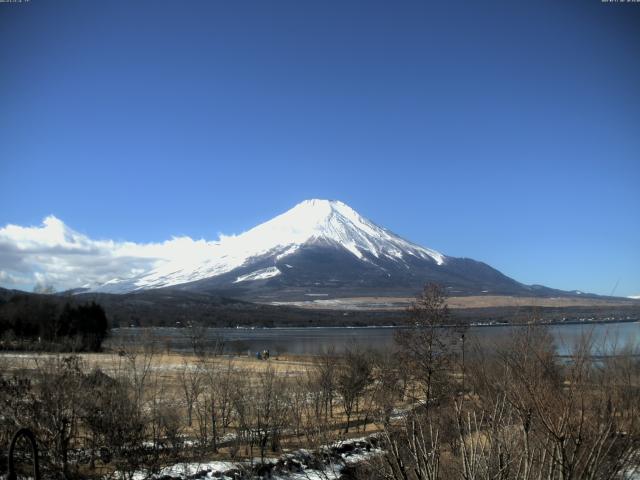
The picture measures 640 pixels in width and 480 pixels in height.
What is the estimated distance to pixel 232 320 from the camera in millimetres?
174625

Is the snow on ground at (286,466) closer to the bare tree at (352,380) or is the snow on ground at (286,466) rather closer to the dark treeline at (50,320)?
the bare tree at (352,380)

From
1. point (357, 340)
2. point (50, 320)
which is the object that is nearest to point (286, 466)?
point (357, 340)

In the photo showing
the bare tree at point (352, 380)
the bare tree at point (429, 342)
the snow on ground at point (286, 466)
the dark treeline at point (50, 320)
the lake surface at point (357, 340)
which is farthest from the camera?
the dark treeline at point (50, 320)

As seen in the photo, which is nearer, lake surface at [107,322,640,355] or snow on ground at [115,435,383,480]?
lake surface at [107,322,640,355]

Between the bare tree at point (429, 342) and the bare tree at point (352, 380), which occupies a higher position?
the bare tree at point (429, 342)

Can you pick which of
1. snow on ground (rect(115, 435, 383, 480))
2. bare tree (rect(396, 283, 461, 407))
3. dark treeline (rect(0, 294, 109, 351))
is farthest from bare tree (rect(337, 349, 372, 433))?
dark treeline (rect(0, 294, 109, 351))

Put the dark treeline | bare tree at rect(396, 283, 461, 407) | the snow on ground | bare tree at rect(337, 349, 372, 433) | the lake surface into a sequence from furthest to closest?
the dark treeline
bare tree at rect(337, 349, 372, 433)
bare tree at rect(396, 283, 461, 407)
the snow on ground
the lake surface

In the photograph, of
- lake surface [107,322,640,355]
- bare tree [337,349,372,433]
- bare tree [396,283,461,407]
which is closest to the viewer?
lake surface [107,322,640,355]

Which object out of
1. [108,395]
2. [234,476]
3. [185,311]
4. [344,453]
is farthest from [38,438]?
[185,311]

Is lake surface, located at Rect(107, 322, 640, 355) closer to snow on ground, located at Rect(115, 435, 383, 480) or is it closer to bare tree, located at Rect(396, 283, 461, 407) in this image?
bare tree, located at Rect(396, 283, 461, 407)

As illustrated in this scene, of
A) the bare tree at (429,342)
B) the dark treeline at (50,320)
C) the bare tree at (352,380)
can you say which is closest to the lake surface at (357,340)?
the bare tree at (429,342)

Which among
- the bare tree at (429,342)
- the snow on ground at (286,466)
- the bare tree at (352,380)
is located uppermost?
the bare tree at (429,342)

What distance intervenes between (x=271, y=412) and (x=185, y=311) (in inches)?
6733

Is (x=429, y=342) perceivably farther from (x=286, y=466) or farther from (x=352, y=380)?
(x=286, y=466)
